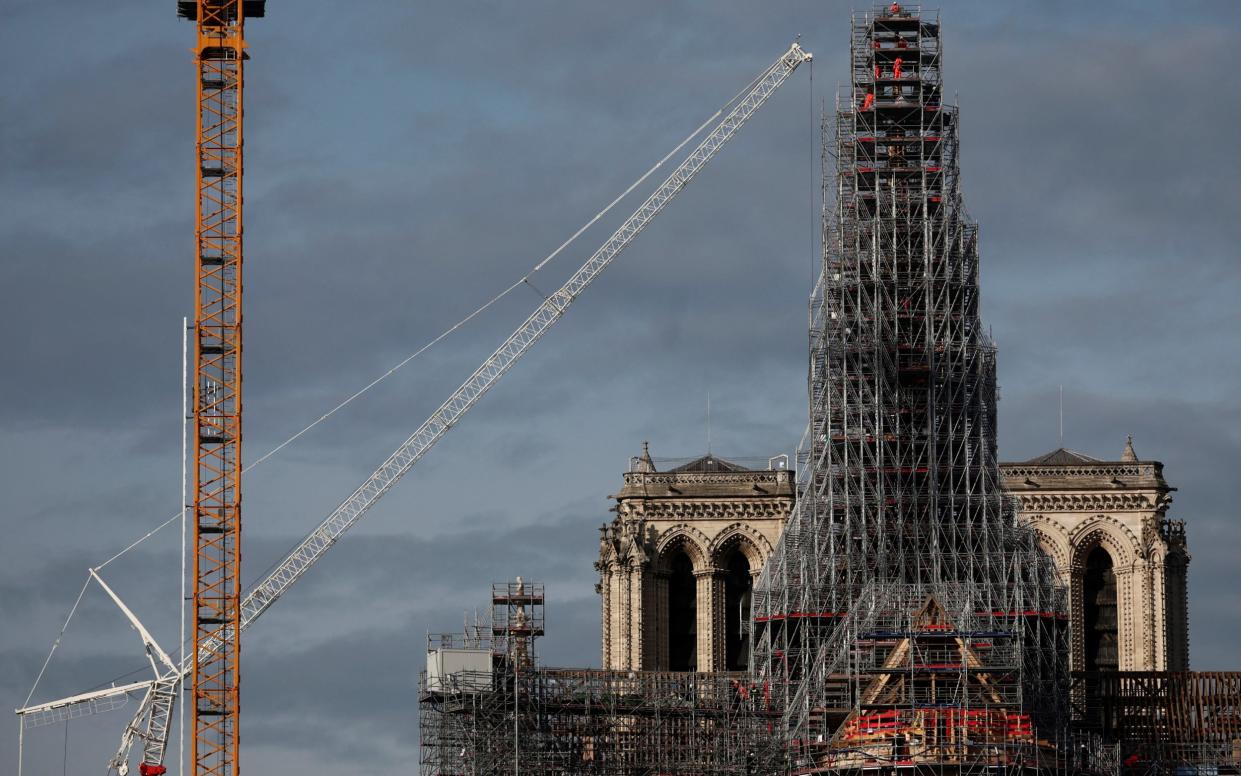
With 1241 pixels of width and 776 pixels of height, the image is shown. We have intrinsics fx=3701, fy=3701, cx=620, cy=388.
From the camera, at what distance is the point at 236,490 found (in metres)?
197

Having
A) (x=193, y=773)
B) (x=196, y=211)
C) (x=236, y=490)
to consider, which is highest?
(x=196, y=211)

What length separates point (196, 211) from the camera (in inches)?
7859

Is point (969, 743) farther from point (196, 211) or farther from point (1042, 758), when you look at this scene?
point (196, 211)

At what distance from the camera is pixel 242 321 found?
Result: 654 feet

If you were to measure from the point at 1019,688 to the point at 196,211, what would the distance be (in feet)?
168

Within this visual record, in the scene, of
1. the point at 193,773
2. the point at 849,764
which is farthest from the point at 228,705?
the point at 849,764

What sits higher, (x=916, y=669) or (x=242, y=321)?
(x=242, y=321)

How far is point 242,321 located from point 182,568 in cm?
1365

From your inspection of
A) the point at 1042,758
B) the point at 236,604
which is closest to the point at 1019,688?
the point at 1042,758

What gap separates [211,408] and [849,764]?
39.2 meters

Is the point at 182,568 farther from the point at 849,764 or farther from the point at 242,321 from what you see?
the point at 849,764

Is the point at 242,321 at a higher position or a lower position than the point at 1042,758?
higher

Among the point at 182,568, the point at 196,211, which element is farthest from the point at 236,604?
the point at 196,211

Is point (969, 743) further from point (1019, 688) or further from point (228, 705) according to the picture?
point (228, 705)
